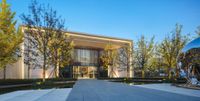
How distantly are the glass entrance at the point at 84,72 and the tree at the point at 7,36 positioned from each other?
72.3 ft

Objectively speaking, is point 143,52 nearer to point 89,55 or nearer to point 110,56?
point 110,56

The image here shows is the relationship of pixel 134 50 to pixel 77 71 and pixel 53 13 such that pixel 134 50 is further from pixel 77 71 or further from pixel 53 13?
pixel 53 13

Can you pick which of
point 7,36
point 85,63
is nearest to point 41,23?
point 7,36

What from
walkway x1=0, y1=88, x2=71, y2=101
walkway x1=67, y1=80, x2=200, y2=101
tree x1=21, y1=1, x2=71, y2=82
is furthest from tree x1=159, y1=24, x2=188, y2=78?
walkway x1=0, y1=88, x2=71, y2=101

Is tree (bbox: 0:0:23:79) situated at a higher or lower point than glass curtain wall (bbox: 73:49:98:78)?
higher

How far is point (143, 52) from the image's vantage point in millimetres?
37625

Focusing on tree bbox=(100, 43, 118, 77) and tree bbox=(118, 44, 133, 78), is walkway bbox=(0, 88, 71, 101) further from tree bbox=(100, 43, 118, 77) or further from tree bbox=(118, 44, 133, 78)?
tree bbox=(100, 43, 118, 77)

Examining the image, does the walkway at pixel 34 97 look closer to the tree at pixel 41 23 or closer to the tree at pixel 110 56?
the tree at pixel 41 23

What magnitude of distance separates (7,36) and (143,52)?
22.7m

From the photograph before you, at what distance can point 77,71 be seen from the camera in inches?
1864

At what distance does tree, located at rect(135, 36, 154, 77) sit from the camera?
122 ft

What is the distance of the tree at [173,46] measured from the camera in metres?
32.2

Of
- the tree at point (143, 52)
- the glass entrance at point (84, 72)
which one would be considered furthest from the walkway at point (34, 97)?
the glass entrance at point (84, 72)

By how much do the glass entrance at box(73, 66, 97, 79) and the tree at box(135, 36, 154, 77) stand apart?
13574mm
